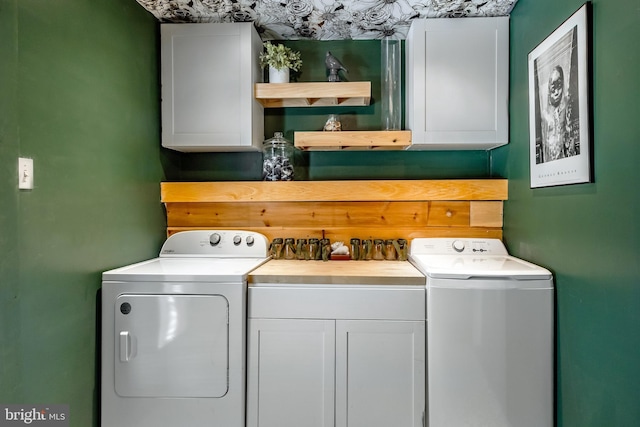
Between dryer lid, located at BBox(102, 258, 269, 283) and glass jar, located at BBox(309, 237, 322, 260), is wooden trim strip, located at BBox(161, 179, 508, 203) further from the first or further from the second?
dryer lid, located at BBox(102, 258, 269, 283)

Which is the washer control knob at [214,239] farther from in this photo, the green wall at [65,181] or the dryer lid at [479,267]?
the dryer lid at [479,267]

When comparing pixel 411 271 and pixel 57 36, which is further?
pixel 411 271

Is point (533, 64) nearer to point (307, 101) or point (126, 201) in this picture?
point (307, 101)

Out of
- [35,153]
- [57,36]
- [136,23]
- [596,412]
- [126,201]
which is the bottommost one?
[596,412]

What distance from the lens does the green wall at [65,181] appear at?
1198 mm

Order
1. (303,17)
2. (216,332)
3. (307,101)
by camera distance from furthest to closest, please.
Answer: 1. (307,101)
2. (303,17)
3. (216,332)

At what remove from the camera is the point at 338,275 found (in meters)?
1.69

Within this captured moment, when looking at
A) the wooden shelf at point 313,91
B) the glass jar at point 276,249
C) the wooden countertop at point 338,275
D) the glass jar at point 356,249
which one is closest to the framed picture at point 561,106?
the wooden countertop at point 338,275

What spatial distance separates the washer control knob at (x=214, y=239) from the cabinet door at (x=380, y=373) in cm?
98

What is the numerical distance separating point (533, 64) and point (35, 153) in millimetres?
2160

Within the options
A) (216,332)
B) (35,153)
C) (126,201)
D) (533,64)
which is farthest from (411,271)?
(35,153)

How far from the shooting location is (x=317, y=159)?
7.75ft

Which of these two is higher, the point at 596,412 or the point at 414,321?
the point at 414,321

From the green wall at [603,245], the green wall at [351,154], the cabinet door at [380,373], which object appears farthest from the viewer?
the green wall at [351,154]
